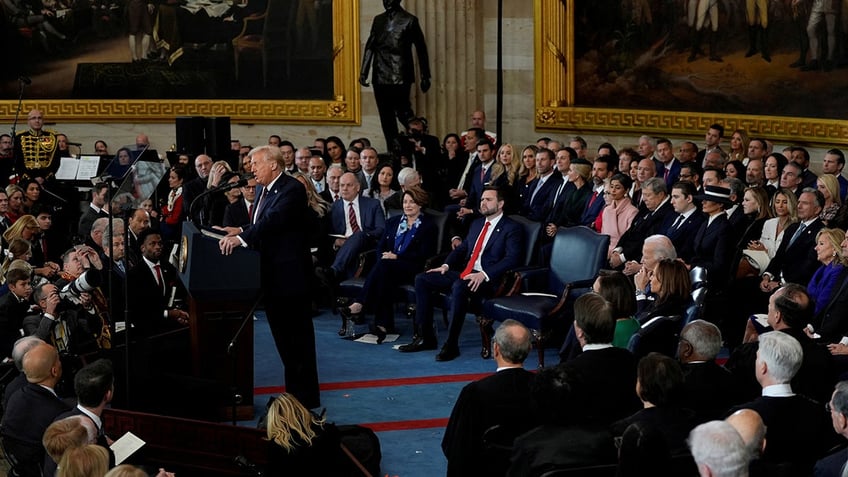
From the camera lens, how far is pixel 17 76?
18.2m

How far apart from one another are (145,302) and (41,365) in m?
2.13

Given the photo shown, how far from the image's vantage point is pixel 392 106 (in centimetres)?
1648

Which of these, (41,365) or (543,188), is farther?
(543,188)

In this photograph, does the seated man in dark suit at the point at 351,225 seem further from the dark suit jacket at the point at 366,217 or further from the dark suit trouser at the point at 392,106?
the dark suit trouser at the point at 392,106

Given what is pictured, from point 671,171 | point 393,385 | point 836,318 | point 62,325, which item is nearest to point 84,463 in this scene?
point 62,325

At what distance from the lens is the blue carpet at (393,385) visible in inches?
316

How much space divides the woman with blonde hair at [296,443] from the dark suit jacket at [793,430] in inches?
79.3

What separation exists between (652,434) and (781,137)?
32.5ft

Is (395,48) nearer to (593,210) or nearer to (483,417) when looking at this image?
(593,210)

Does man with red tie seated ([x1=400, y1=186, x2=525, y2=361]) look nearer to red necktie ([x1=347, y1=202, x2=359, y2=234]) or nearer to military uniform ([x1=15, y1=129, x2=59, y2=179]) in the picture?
red necktie ([x1=347, y1=202, x2=359, y2=234])

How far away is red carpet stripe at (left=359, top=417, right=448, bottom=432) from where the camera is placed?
8.42 m

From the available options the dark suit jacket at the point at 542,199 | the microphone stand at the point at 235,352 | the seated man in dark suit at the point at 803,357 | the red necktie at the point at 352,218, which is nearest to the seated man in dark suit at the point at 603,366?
the seated man in dark suit at the point at 803,357

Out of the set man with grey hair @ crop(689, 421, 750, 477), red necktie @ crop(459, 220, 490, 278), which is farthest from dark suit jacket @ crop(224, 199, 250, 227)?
man with grey hair @ crop(689, 421, 750, 477)

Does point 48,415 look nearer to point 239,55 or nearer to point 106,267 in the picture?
point 106,267
